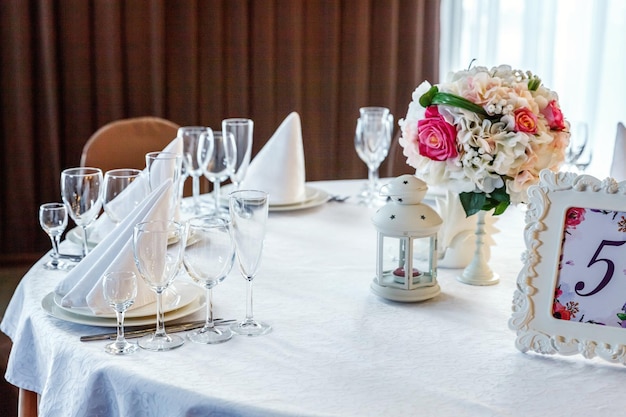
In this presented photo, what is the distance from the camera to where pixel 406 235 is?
4.84 ft

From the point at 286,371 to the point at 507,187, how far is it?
56 cm

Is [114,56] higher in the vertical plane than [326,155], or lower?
higher

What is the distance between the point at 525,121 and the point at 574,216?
0.83 ft

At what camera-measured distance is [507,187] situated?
149cm

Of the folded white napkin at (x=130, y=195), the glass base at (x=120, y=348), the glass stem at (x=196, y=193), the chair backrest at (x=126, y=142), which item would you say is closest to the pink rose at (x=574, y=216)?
the glass base at (x=120, y=348)

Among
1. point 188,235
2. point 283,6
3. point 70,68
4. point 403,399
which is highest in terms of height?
point 283,6

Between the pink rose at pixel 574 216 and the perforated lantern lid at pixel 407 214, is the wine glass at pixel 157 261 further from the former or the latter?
the pink rose at pixel 574 216

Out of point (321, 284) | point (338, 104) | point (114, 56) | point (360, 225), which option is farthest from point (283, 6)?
point (321, 284)

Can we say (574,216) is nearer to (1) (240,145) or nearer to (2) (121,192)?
(2) (121,192)

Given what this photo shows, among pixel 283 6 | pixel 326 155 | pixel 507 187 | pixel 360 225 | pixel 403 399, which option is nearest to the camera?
pixel 403 399

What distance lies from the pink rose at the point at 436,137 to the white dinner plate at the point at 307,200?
25.9 inches

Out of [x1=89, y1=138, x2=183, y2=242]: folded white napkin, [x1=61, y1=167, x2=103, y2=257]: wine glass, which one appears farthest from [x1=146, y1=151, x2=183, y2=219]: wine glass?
[x1=61, y1=167, x2=103, y2=257]: wine glass

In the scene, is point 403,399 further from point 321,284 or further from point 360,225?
point 360,225

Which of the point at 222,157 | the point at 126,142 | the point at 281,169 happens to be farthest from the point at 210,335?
the point at 126,142
